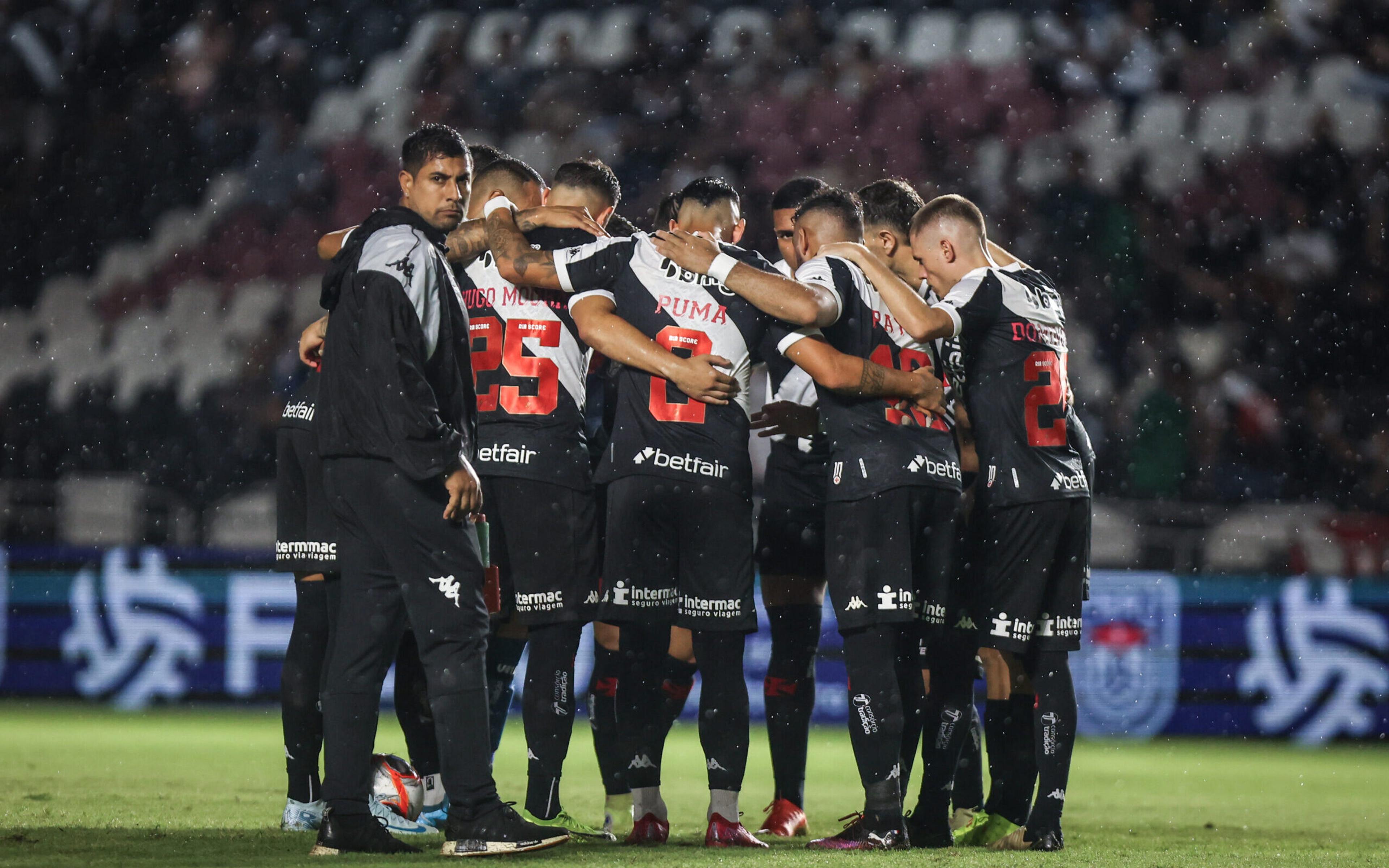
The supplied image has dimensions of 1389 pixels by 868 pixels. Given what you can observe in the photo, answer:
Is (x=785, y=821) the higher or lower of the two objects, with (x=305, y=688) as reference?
lower

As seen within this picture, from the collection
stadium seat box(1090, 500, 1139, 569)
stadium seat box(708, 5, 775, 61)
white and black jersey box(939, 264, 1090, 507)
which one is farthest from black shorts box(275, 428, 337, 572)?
stadium seat box(708, 5, 775, 61)

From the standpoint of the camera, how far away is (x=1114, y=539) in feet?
37.1

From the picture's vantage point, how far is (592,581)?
5.21m

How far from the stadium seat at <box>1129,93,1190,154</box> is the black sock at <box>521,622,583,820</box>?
12777 millimetres

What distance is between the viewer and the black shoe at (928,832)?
5.07 metres

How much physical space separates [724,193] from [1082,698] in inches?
251

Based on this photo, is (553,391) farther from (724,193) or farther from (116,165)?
(116,165)

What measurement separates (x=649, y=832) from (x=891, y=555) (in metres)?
1.29

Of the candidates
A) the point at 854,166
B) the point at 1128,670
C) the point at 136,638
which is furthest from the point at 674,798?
the point at 854,166

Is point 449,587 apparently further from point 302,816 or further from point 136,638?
point 136,638

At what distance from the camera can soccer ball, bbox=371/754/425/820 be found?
5.18m

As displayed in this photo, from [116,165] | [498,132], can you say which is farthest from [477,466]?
[116,165]

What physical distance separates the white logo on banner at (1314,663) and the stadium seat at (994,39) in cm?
855

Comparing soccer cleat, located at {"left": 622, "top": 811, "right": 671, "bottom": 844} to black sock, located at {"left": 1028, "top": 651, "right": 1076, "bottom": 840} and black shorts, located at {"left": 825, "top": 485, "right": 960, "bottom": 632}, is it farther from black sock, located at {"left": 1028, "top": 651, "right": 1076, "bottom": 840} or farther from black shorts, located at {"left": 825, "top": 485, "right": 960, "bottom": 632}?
black sock, located at {"left": 1028, "top": 651, "right": 1076, "bottom": 840}
